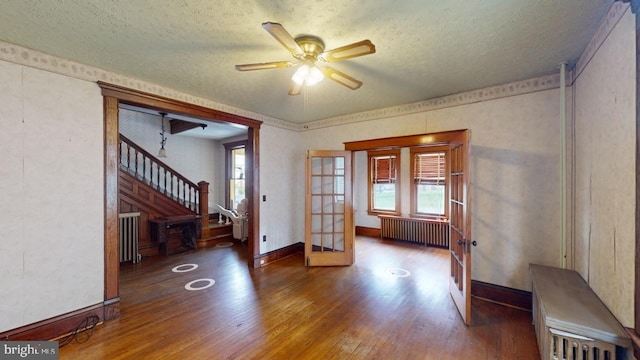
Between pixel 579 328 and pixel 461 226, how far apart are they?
1.20 metres

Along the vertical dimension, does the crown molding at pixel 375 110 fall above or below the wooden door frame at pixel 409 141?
above

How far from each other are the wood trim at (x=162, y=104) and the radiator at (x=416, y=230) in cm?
402

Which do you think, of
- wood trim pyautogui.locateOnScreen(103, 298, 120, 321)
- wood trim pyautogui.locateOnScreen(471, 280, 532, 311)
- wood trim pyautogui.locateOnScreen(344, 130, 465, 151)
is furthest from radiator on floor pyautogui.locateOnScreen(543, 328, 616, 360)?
wood trim pyautogui.locateOnScreen(103, 298, 120, 321)

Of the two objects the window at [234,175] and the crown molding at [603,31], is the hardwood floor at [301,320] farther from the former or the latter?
the window at [234,175]

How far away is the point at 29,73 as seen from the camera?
2045 millimetres

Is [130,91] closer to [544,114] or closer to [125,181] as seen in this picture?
[125,181]

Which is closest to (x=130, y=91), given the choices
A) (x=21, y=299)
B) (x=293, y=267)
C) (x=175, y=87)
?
(x=175, y=87)

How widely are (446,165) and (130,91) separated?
545 centimetres

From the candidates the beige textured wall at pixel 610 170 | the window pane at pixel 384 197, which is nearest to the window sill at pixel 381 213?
the window pane at pixel 384 197

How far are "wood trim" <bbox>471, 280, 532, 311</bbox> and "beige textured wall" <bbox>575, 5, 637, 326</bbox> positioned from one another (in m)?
0.70

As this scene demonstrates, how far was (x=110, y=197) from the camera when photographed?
8.08 feet

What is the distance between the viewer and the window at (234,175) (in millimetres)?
6945

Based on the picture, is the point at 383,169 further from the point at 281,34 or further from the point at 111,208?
the point at 111,208

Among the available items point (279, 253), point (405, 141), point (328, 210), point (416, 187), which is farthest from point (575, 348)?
point (416, 187)
